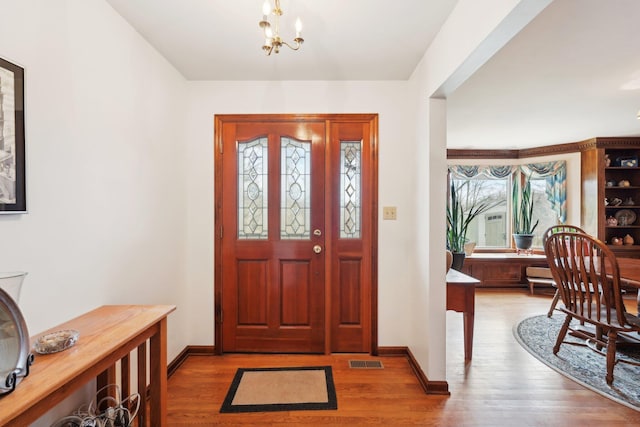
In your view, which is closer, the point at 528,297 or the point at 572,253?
the point at 572,253

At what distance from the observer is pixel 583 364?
2.61m

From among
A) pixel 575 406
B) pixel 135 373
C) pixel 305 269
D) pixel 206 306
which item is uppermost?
pixel 305 269

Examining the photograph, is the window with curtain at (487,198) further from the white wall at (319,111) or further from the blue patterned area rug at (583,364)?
the white wall at (319,111)

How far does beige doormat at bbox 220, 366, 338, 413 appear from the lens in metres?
2.06

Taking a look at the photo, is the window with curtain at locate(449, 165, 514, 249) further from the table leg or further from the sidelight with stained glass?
the sidelight with stained glass

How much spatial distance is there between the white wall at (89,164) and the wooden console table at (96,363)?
22cm

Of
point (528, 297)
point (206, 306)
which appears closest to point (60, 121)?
point (206, 306)

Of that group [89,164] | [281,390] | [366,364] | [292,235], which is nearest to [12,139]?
[89,164]

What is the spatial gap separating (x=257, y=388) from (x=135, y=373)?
0.79 m

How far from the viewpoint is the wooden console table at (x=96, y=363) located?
870 mm

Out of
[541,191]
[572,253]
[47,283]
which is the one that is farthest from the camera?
[541,191]

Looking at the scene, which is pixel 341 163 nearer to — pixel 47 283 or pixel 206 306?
pixel 206 306

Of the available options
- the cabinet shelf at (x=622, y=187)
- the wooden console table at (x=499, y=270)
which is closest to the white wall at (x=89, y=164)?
the wooden console table at (x=499, y=270)

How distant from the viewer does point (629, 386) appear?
2.29 meters
